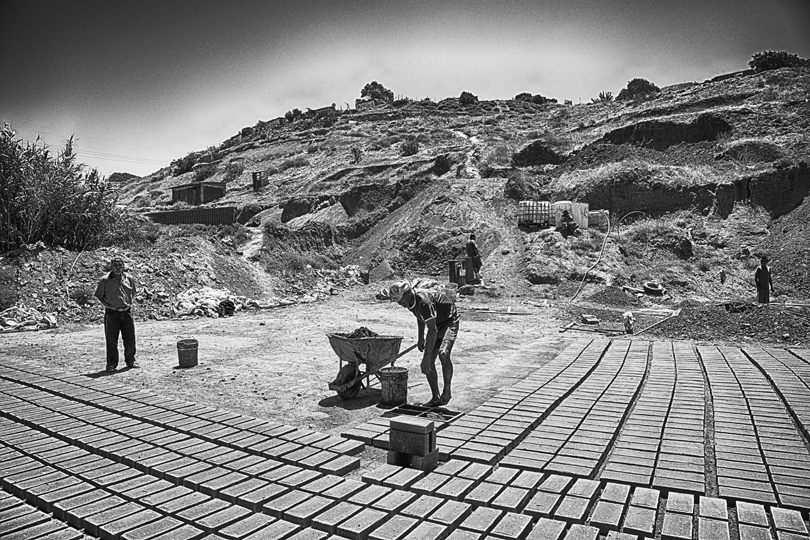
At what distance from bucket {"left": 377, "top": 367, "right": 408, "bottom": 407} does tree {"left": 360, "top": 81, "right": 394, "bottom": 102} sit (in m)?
77.1

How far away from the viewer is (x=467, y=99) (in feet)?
220

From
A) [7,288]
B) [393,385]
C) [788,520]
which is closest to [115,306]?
[393,385]

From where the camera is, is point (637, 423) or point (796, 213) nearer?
point (637, 423)

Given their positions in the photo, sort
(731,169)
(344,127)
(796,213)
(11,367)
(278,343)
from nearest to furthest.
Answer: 1. (11,367)
2. (278,343)
3. (796,213)
4. (731,169)
5. (344,127)

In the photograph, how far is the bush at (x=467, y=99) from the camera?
66.7 metres

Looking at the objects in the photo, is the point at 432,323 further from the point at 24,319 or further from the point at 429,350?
the point at 24,319

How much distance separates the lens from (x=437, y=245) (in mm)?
22641

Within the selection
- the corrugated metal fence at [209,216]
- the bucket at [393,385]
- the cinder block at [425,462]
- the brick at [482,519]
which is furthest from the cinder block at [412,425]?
the corrugated metal fence at [209,216]

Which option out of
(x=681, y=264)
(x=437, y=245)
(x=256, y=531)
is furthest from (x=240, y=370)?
(x=681, y=264)

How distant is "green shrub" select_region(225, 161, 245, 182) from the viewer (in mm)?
48444

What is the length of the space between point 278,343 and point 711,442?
7.50 m

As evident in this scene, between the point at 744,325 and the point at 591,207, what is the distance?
14.2 metres

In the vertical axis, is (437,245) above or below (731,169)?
below

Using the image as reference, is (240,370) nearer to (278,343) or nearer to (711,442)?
(278,343)
